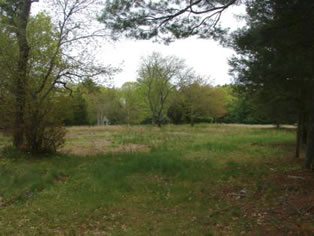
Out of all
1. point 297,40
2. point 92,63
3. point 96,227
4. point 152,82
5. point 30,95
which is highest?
point 152,82

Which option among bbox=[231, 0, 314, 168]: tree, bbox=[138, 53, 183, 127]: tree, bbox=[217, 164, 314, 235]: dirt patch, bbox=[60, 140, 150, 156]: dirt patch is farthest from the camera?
bbox=[138, 53, 183, 127]: tree

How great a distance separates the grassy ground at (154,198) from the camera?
402 centimetres

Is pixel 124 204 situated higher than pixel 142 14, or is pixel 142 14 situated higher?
pixel 142 14

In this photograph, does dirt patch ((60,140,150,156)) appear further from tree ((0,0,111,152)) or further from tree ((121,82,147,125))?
tree ((121,82,147,125))

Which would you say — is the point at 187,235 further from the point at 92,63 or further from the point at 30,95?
the point at 92,63

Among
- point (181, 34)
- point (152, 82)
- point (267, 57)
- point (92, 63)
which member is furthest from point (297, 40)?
point (152, 82)

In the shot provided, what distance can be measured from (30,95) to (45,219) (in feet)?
17.5

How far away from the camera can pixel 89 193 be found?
223 inches

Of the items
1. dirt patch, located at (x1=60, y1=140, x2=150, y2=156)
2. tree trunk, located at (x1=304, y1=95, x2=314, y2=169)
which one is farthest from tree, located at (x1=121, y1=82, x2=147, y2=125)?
tree trunk, located at (x1=304, y1=95, x2=314, y2=169)

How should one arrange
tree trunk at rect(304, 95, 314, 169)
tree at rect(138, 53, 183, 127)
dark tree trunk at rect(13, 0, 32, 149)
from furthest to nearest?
tree at rect(138, 53, 183, 127)
dark tree trunk at rect(13, 0, 32, 149)
tree trunk at rect(304, 95, 314, 169)

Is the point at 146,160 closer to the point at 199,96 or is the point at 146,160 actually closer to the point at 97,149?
the point at 97,149

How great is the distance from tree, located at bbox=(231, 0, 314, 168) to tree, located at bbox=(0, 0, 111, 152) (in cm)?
592

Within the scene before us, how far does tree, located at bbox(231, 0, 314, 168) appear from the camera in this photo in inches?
176

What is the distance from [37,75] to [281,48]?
7323mm
